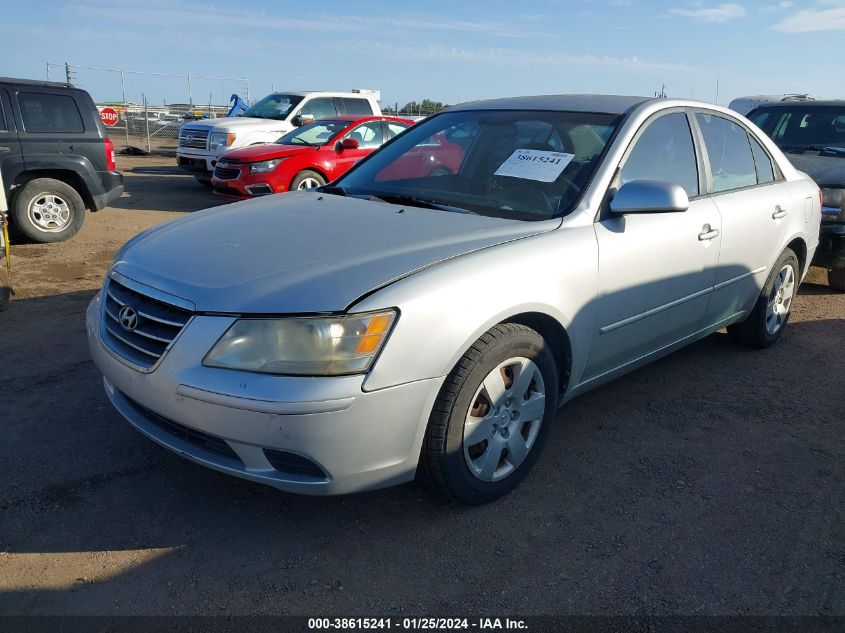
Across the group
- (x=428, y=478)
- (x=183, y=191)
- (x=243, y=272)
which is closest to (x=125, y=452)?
(x=243, y=272)

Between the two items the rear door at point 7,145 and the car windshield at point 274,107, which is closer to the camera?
the rear door at point 7,145

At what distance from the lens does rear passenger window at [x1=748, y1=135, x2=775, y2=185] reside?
4.63 m

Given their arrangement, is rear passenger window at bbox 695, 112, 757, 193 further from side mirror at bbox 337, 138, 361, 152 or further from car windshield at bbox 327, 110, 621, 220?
side mirror at bbox 337, 138, 361, 152

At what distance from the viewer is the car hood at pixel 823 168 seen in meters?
6.43

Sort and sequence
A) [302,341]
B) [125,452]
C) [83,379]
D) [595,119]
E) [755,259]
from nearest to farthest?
[302,341]
[125,452]
[595,119]
[83,379]
[755,259]

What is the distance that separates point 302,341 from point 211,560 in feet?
3.02

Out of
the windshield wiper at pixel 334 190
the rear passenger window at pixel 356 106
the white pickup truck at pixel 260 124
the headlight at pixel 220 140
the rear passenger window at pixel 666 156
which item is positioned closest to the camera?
the rear passenger window at pixel 666 156

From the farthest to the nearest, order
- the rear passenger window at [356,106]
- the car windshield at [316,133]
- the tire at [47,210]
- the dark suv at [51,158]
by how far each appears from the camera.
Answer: the rear passenger window at [356,106] → the car windshield at [316,133] → the tire at [47,210] → the dark suv at [51,158]

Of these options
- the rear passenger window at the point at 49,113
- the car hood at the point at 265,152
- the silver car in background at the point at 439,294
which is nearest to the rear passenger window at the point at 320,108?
the car hood at the point at 265,152

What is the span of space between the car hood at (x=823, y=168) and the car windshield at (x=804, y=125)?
1.43 feet

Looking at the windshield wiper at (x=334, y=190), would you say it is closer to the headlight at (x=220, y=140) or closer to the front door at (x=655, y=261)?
the front door at (x=655, y=261)

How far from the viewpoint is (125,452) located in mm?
3365

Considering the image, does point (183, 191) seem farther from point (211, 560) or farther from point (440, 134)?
point (211, 560)

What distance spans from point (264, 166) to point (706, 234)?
7.71m
